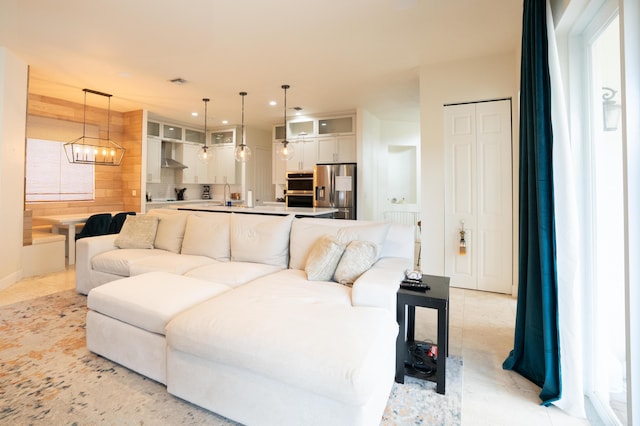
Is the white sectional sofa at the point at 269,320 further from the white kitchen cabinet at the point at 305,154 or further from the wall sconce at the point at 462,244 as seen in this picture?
the white kitchen cabinet at the point at 305,154

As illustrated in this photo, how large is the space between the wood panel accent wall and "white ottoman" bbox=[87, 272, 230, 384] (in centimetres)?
457

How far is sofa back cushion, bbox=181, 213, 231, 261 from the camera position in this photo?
3.28 meters

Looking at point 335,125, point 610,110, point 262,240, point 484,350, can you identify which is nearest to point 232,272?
point 262,240

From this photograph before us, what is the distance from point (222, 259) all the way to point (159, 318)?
1383mm

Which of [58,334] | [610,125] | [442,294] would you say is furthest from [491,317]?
[58,334]

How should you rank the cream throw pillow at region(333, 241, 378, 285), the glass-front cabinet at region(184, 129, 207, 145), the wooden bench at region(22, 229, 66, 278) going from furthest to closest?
the glass-front cabinet at region(184, 129, 207, 145), the wooden bench at region(22, 229, 66, 278), the cream throw pillow at region(333, 241, 378, 285)

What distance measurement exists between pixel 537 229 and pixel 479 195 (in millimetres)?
2086

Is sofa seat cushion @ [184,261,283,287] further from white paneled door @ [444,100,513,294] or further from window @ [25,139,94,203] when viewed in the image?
window @ [25,139,94,203]

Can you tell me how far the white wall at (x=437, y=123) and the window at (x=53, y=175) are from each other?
6109 mm

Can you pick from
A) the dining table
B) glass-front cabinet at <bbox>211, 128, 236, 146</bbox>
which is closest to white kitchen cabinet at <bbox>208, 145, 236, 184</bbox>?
glass-front cabinet at <bbox>211, 128, 236, 146</bbox>

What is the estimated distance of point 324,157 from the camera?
6359 mm

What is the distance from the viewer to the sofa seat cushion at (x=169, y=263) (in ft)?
9.67

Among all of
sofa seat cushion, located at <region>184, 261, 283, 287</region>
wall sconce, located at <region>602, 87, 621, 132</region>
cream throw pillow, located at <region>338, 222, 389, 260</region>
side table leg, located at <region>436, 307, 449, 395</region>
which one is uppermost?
wall sconce, located at <region>602, 87, 621, 132</region>

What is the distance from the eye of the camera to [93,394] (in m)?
1.83
